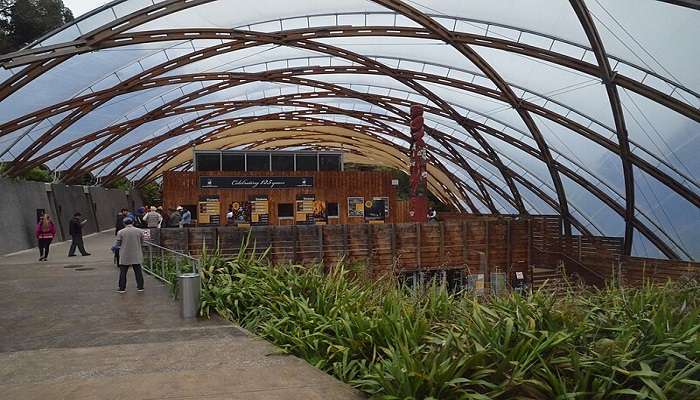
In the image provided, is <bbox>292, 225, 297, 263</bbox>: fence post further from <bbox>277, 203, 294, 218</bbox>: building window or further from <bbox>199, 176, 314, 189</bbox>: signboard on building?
<bbox>199, 176, 314, 189</bbox>: signboard on building

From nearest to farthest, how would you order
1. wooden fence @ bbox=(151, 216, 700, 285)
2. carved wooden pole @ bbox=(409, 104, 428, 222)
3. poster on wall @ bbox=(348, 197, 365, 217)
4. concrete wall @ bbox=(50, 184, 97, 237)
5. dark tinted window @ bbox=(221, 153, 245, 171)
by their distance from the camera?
wooden fence @ bbox=(151, 216, 700, 285)
carved wooden pole @ bbox=(409, 104, 428, 222)
concrete wall @ bbox=(50, 184, 97, 237)
poster on wall @ bbox=(348, 197, 365, 217)
dark tinted window @ bbox=(221, 153, 245, 171)

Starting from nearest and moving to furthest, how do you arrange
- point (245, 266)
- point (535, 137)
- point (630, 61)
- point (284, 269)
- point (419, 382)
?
point (419, 382)
point (284, 269)
point (245, 266)
point (630, 61)
point (535, 137)

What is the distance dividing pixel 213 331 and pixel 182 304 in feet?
4.43

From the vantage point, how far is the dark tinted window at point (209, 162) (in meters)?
36.4

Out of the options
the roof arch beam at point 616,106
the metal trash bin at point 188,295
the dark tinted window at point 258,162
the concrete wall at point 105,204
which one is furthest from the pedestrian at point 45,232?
the concrete wall at point 105,204

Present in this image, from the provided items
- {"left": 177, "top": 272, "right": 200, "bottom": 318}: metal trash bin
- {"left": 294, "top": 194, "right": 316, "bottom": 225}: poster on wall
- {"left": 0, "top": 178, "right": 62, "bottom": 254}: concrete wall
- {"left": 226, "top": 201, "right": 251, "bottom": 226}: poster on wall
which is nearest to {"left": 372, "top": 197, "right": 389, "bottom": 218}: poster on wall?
{"left": 294, "top": 194, "right": 316, "bottom": 225}: poster on wall

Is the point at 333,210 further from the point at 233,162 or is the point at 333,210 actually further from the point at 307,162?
the point at 233,162

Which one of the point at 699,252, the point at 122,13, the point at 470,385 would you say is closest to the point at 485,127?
the point at 699,252

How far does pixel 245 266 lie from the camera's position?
1209cm

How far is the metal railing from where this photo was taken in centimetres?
1245

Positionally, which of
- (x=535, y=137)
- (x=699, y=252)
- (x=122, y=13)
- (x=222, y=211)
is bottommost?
(x=699, y=252)

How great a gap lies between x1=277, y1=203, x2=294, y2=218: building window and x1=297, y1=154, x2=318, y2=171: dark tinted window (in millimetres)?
3527

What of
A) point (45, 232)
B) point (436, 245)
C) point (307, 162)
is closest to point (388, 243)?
point (436, 245)

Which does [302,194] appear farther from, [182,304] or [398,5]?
[182,304]
